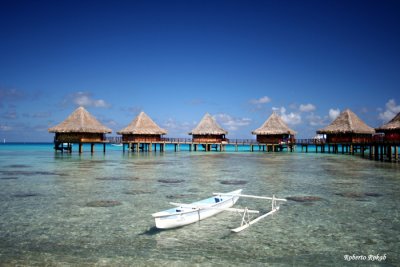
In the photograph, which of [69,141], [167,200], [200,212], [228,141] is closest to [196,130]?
[228,141]

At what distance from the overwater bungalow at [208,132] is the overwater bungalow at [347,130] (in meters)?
14.4

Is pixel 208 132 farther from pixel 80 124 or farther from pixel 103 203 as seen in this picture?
pixel 103 203

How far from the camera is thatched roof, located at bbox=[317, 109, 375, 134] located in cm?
4519

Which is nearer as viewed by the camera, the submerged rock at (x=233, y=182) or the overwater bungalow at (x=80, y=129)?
the submerged rock at (x=233, y=182)

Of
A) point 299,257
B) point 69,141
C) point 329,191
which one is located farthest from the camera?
point 69,141

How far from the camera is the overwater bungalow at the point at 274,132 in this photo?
172 feet

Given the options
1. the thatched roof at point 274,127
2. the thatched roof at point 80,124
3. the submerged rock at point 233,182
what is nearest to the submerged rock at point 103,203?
the submerged rock at point 233,182

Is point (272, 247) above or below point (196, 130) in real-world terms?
below

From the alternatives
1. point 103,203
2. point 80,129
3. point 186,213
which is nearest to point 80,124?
point 80,129

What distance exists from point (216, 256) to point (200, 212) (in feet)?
8.02

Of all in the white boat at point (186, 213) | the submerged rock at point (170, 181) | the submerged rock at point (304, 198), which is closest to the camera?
the white boat at point (186, 213)

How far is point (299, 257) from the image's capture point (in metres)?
6.75

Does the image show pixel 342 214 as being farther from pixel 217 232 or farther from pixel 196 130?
pixel 196 130

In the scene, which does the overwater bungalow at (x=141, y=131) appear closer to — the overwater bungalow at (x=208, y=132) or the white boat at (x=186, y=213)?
the overwater bungalow at (x=208, y=132)
